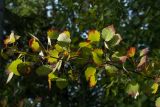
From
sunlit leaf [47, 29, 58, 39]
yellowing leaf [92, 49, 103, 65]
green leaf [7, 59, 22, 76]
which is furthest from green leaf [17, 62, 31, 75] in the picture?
yellowing leaf [92, 49, 103, 65]

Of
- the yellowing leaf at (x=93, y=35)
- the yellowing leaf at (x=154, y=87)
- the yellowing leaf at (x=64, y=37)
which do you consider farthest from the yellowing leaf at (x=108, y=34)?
the yellowing leaf at (x=154, y=87)

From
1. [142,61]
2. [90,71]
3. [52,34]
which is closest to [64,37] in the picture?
[52,34]

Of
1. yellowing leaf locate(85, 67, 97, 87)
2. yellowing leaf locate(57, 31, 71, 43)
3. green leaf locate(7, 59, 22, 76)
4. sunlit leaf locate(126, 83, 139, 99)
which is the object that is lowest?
sunlit leaf locate(126, 83, 139, 99)

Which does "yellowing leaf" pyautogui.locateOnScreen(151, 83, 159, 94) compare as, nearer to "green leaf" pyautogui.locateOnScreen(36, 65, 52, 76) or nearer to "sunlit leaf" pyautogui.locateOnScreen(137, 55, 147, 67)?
"sunlit leaf" pyautogui.locateOnScreen(137, 55, 147, 67)

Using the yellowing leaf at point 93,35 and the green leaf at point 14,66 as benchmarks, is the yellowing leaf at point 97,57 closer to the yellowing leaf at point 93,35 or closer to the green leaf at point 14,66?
the yellowing leaf at point 93,35

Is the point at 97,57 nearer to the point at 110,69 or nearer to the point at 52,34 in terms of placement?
the point at 110,69

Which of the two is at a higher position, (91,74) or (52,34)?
(52,34)

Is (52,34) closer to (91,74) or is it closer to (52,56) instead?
(52,56)

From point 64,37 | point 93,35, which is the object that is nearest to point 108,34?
point 93,35

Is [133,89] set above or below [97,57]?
below
